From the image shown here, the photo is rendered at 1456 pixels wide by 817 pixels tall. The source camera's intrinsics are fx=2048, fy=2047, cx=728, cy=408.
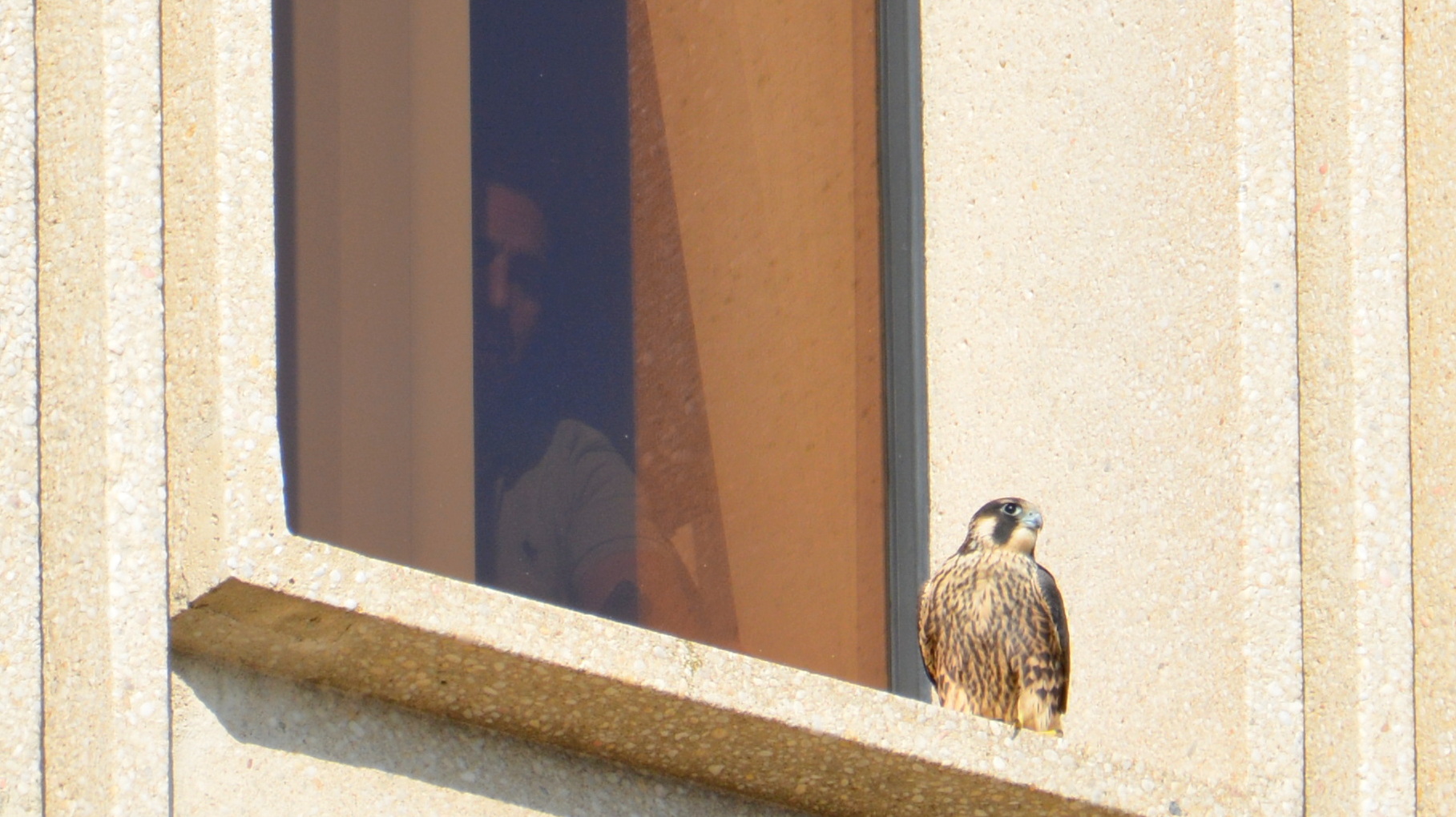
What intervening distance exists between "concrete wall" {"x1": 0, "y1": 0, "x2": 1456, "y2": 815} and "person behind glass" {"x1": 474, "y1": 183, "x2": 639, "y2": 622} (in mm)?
631

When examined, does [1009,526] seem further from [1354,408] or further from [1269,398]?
[1354,408]

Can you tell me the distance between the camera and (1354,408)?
3781 millimetres

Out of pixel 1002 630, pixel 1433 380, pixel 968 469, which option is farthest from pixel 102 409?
pixel 1433 380

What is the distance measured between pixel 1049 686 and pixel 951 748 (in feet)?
2.36

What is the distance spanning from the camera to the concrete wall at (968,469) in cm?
269

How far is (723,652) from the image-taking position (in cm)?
301

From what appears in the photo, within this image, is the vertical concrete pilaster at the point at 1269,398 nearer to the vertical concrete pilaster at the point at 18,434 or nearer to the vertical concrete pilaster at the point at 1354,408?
the vertical concrete pilaster at the point at 1354,408

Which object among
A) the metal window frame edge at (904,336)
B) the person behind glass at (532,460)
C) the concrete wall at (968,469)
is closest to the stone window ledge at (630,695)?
the concrete wall at (968,469)

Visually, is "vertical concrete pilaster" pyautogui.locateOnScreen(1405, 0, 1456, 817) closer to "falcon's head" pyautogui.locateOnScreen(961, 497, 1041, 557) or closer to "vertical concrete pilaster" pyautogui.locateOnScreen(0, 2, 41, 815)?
"falcon's head" pyautogui.locateOnScreen(961, 497, 1041, 557)

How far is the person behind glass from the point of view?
3658mm

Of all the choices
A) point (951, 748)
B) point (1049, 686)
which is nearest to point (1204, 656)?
point (1049, 686)

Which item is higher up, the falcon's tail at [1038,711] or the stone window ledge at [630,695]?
the stone window ledge at [630,695]

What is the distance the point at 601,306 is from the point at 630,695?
115 centimetres

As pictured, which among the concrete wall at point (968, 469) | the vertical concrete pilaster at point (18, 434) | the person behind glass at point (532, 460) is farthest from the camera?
the person behind glass at point (532, 460)
